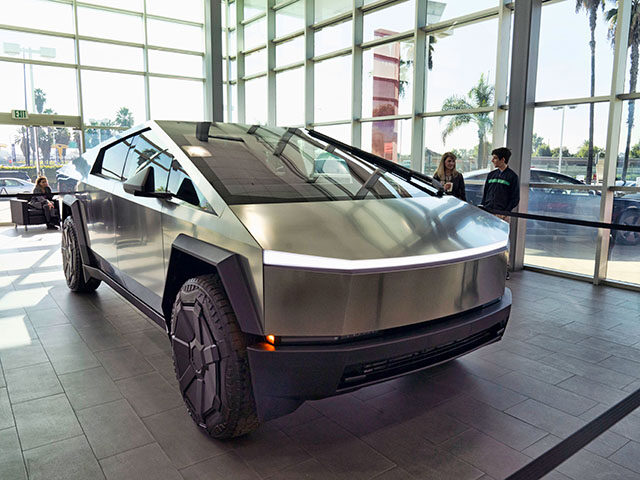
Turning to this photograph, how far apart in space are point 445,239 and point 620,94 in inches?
193

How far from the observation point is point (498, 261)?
7.72 feet

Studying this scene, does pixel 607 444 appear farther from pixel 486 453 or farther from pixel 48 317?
pixel 48 317

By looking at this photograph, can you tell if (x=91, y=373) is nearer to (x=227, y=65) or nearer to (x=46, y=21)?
(x=46, y=21)

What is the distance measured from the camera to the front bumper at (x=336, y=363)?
6.08 feet

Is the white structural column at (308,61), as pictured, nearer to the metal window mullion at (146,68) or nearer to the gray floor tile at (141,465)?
the metal window mullion at (146,68)

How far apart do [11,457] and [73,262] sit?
2.72 m

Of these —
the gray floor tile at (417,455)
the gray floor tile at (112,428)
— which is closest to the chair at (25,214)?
the gray floor tile at (112,428)

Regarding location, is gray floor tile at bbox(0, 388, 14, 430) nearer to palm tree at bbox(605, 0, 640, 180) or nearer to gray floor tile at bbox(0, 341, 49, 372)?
gray floor tile at bbox(0, 341, 49, 372)

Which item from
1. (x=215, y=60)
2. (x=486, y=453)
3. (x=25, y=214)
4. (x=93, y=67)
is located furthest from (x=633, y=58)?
(x=93, y=67)

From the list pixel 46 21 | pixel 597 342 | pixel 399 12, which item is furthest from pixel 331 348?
pixel 46 21

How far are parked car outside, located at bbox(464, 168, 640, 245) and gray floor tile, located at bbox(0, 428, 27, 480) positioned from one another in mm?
6203

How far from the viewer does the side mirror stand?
7.97 ft

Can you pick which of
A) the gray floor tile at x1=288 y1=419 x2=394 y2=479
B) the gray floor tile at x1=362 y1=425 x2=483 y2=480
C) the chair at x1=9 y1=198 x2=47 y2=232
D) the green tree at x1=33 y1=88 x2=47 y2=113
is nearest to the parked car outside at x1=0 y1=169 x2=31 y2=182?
the green tree at x1=33 y1=88 x2=47 y2=113

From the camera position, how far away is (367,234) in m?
2.07
